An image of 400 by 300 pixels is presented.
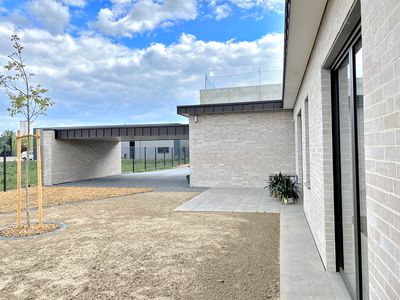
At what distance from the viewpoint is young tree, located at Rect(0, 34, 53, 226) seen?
21.6ft

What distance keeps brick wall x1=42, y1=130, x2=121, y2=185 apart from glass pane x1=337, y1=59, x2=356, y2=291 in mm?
15959

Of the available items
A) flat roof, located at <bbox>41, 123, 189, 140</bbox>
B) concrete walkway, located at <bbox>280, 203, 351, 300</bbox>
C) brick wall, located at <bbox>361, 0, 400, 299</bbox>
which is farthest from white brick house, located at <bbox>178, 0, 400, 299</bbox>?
flat roof, located at <bbox>41, 123, 189, 140</bbox>

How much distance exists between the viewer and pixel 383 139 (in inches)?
66.2

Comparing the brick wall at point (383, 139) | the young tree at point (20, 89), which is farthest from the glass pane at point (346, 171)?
the young tree at point (20, 89)

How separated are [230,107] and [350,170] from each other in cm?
1026

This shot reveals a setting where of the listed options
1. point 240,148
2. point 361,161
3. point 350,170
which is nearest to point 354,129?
point 361,161

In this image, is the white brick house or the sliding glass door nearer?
the white brick house

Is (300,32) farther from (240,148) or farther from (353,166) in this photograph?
(240,148)

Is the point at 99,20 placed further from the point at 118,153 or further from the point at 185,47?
the point at 118,153

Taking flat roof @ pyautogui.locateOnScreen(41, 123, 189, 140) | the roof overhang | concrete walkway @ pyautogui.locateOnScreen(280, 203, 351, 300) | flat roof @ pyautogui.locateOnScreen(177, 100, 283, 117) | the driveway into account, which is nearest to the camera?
concrete walkway @ pyautogui.locateOnScreen(280, 203, 351, 300)

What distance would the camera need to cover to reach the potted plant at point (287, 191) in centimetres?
924

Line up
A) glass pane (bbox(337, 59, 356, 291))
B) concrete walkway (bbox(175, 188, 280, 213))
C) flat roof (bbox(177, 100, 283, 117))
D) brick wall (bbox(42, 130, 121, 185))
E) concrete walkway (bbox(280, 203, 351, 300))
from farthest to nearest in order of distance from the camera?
brick wall (bbox(42, 130, 121, 185)) → flat roof (bbox(177, 100, 283, 117)) → concrete walkway (bbox(175, 188, 280, 213)) → glass pane (bbox(337, 59, 356, 291)) → concrete walkway (bbox(280, 203, 351, 300))

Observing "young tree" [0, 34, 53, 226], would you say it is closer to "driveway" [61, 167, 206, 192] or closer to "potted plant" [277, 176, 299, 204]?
"potted plant" [277, 176, 299, 204]

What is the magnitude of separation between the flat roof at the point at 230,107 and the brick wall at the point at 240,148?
0.40m
